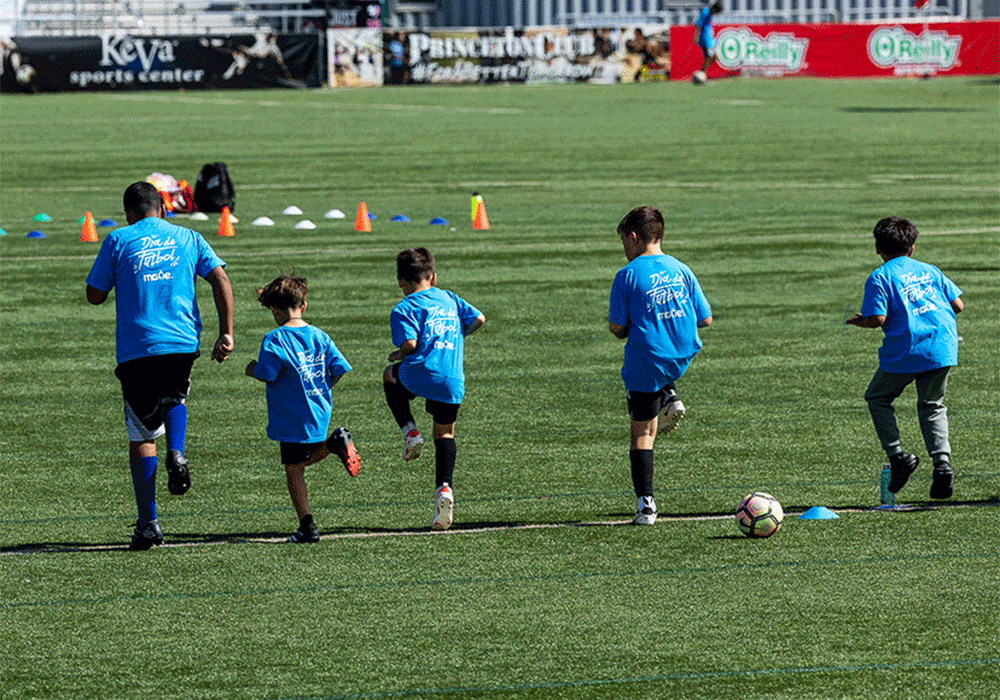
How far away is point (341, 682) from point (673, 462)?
411 cm

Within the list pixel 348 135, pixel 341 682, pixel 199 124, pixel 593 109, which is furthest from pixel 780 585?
pixel 593 109

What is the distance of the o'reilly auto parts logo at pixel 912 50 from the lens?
62125 millimetres

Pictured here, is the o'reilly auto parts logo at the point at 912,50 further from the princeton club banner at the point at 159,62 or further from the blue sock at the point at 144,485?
the blue sock at the point at 144,485

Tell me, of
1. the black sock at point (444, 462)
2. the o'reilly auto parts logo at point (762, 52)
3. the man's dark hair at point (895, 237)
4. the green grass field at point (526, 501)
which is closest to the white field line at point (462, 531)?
the green grass field at point (526, 501)

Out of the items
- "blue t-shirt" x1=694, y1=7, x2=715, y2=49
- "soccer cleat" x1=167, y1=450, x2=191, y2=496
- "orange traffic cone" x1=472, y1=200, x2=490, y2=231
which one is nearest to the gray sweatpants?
"soccer cleat" x1=167, y1=450, x2=191, y2=496

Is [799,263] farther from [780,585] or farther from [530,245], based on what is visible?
[780,585]

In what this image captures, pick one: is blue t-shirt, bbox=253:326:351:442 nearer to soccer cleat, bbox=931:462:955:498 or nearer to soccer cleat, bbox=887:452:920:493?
soccer cleat, bbox=887:452:920:493

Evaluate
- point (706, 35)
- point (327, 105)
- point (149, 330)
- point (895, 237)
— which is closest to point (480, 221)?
point (895, 237)

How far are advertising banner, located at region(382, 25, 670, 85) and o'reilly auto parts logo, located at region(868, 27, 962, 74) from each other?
26.6ft

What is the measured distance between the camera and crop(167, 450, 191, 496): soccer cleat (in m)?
8.69

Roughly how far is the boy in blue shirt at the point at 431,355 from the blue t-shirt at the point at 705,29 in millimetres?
49576

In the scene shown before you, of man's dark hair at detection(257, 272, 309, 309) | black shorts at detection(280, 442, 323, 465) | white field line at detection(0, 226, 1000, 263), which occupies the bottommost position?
white field line at detection(0, 226, 1000, 263)

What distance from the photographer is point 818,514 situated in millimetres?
8914

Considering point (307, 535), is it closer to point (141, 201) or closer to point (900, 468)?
point (141, 201)
